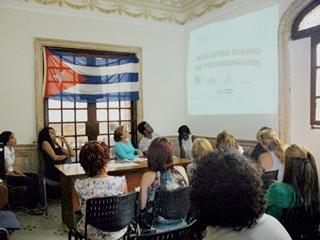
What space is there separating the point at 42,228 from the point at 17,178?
99cm

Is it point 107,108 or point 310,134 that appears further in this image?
point 107,108

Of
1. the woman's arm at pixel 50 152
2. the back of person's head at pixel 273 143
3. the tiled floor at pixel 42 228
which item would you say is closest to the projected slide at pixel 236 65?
the back of person's head at pixel 273 143

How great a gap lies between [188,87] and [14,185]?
3807mm

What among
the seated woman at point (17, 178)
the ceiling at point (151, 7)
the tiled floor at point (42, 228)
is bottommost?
the tiled floor at point (42, 228)

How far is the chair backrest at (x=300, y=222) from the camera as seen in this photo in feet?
7.15

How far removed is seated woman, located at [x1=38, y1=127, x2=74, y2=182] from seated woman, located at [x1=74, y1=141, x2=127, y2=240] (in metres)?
2.47

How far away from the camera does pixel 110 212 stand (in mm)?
2305

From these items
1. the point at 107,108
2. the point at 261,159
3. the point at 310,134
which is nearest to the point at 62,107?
the point at 107,108

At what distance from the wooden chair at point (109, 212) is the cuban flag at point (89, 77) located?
3457 mm

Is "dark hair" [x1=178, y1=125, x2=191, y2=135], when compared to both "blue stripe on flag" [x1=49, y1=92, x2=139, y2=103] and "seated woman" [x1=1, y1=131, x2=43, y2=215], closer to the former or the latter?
"blue stripe on flag" [x1=49, y1=92, x2=139, y2=103]

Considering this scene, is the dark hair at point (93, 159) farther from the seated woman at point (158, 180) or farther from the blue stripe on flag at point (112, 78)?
the blue stripe on flag at point (112, 78)

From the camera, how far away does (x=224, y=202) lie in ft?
3.74

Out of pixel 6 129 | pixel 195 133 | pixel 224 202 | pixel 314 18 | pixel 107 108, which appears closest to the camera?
pixel 224 202

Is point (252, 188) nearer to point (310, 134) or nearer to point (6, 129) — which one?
point (310, 134)
